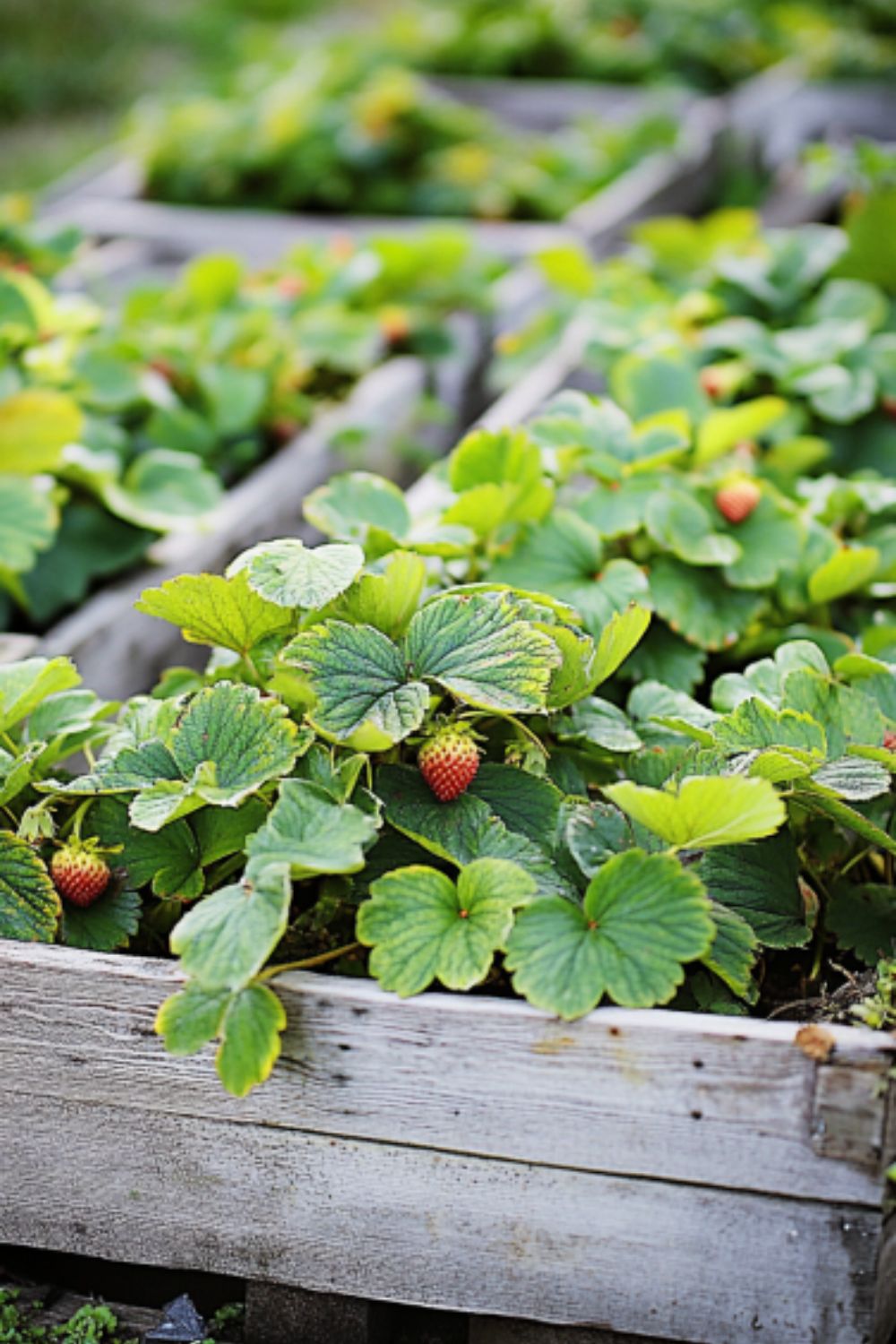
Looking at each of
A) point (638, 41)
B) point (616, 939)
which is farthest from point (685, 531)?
point (638, 41)

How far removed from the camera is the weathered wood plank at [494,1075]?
0.96 m

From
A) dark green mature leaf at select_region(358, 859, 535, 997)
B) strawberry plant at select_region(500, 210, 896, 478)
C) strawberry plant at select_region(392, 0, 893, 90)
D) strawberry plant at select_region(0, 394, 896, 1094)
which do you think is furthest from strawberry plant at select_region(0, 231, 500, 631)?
strawberry plant at select_region(392, 0, 893, 90)

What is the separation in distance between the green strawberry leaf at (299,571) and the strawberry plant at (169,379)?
0.52 metres

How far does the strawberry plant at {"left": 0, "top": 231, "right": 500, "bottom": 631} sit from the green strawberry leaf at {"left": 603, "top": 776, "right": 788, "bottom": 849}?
30.6 inches

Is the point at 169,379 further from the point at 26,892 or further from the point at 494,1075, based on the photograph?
the point at 494,1075

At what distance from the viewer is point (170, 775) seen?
1082 mm

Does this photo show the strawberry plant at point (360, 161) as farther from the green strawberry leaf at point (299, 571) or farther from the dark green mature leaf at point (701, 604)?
the green strawberry leaf at point (299, 571)

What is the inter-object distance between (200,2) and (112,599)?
23.9 feet

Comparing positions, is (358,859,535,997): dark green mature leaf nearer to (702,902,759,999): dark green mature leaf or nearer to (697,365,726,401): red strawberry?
(702,902,759,999): dark green mature leaf

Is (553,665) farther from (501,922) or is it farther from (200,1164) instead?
(200,1164)

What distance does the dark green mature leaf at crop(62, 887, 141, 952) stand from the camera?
1112mm

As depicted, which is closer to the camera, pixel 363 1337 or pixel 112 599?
pixel 363 1337

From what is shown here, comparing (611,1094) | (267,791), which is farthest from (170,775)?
(611,1094)

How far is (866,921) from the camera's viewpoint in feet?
3.80
